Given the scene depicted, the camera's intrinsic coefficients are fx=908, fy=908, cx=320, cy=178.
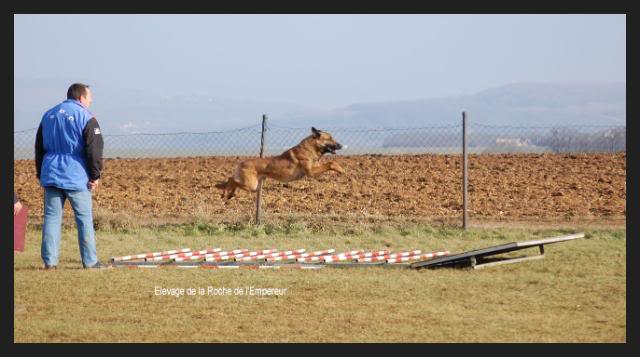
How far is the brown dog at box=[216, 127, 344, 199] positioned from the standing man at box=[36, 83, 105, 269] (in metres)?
2.11

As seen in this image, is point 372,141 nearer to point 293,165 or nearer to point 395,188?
point 395,188

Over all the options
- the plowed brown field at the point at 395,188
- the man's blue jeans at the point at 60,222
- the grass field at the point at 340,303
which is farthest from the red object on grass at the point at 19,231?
the plowed brown field at the point at 395,188

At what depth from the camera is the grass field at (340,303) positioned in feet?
30.2

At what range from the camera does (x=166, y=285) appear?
12.1 m

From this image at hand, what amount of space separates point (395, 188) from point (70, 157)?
1182cm

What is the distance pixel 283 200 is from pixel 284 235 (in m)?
4.82

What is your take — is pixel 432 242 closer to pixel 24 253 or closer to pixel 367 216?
pixel 367 216

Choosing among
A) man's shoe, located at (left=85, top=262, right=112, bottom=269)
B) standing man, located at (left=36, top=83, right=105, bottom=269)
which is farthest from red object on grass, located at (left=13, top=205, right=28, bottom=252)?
man's shoe, located at (left=85, top=262, right=112, bottom=269)

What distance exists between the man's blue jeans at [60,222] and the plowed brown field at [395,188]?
6.37 m

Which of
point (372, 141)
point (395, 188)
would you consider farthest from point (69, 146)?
point (395, 188)

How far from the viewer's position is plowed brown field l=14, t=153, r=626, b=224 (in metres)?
20.8

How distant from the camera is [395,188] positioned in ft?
76.1

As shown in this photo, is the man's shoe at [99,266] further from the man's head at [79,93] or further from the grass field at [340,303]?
the man's head at [79,93]

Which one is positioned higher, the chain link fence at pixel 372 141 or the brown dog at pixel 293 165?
the chain link fence at pixel 372 141
